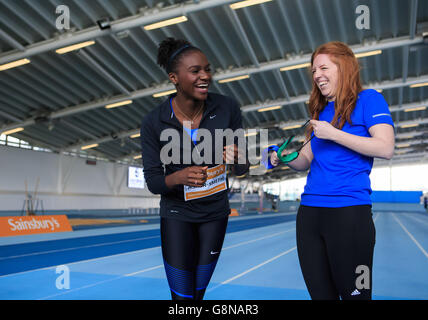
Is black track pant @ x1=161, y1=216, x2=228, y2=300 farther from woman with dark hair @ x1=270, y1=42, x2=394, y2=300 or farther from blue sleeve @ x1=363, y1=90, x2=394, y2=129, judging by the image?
blue sleeve @ x1=363, y1=90, x2=394, y2=129

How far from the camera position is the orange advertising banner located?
10695mm

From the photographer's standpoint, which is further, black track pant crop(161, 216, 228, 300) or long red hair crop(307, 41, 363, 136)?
black track pant crop(161, 216, 228, 300)

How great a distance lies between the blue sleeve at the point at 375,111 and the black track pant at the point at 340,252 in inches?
14.4

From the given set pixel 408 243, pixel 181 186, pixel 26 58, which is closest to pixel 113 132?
pixel 26 58

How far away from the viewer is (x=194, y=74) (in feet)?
6.67

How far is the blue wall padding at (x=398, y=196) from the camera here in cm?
4550

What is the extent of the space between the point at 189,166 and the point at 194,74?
19.2 inches

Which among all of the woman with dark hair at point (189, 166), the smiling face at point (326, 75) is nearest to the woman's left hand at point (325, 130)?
the smiling face at point (326, 75)

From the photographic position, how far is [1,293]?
4555 mm

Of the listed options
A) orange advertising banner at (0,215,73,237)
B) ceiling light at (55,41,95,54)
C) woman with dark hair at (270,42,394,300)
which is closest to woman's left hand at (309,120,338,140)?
woman with dark hair at (270,42,394,300)

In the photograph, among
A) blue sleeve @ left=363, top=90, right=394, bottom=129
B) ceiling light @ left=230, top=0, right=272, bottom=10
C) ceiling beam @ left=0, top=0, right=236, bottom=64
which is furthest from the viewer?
ceiling beam @ left=0, top=0, right=236, bottom=64

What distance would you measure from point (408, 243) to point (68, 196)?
76.4ft

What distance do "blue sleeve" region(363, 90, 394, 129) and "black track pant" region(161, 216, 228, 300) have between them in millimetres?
933

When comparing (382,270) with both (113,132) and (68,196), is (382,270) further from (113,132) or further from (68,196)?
(68,196)
